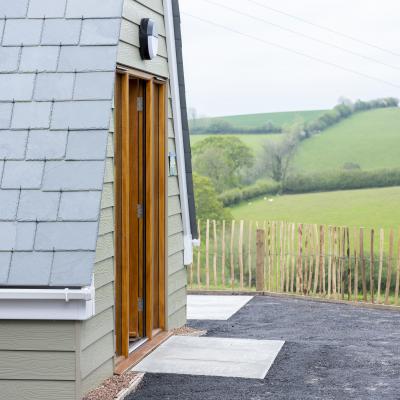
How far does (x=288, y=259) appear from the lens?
14.3 m

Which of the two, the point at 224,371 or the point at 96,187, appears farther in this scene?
the point at 224,371

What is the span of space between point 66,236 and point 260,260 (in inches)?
346

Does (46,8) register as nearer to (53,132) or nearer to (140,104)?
(53,132)

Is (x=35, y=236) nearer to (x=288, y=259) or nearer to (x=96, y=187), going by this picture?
(x=96, y=187)

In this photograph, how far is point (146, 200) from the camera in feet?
28.0

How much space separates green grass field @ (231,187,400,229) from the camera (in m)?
44.1

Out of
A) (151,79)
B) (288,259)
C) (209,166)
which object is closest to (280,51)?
(209,166)

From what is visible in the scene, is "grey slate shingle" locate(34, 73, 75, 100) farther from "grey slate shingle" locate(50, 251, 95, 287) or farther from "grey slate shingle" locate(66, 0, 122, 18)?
"grey slate shingle" locate(50, 251, 95, 287)

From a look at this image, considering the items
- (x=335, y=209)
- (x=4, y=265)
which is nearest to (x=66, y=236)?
(x=4, y=265)

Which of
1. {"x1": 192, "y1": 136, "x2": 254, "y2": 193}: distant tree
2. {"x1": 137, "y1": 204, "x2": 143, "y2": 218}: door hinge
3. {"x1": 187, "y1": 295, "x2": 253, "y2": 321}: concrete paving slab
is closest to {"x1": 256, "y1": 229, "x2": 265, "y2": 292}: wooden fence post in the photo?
{"x1": 187, "y1": 295, "x2": 253, "y2": 321}: concrete paving slab

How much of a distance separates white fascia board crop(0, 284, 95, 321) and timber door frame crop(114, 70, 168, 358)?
5.16ft

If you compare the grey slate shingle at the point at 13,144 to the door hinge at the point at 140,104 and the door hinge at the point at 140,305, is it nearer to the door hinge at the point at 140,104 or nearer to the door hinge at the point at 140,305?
the door hinge at the point at 140,104

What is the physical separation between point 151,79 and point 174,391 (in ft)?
10.2

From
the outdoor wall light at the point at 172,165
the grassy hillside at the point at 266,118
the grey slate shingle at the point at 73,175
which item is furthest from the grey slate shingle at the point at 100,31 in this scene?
the grassy hillside at the point at 266,118
